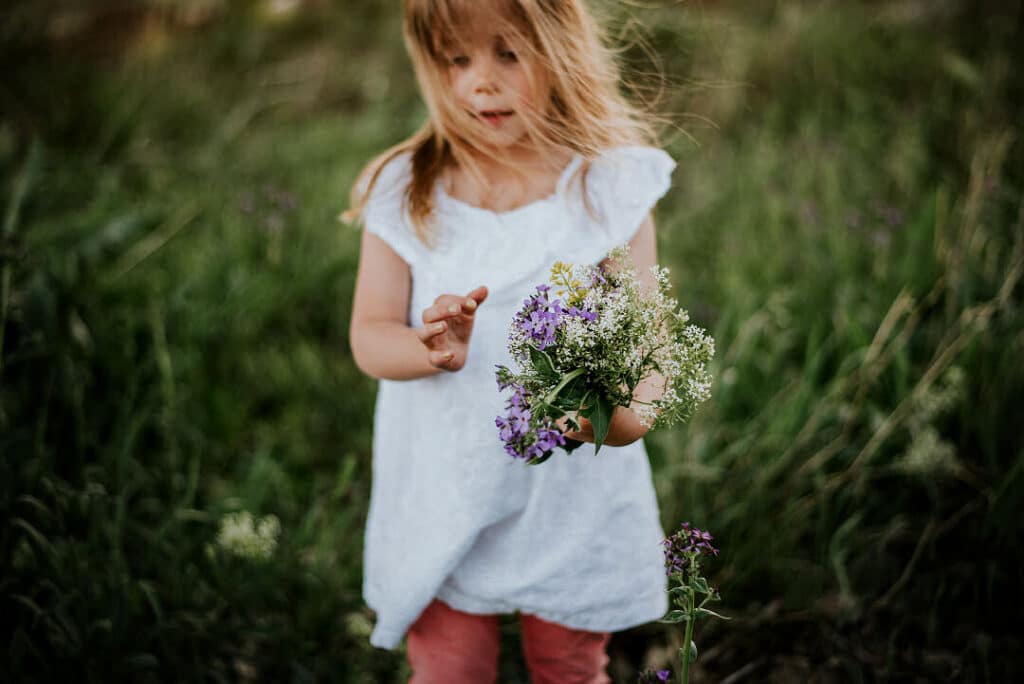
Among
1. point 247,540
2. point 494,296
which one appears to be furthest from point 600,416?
point 247,540

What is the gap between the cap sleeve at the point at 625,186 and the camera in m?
1.52

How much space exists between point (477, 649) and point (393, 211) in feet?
2.89

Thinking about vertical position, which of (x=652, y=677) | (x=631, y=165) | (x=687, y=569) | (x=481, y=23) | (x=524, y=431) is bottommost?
(x=652, y=677)


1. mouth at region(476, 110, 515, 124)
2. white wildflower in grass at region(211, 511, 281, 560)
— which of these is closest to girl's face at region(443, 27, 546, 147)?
mouth at region(476, 110, 515, 124)

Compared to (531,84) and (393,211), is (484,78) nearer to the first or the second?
(531,84)

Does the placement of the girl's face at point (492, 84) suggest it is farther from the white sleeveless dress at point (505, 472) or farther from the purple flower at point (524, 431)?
the purple flower at point (524, 431)

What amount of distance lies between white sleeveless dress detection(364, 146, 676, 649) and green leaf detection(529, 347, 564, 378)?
483mm

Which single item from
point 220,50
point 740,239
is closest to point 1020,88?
point 740,239

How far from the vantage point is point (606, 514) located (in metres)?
1.55

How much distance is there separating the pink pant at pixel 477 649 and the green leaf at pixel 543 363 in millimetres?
836

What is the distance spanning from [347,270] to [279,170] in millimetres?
1013

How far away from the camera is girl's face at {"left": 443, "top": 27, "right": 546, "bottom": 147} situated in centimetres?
141

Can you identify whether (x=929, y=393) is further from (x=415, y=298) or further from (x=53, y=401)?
(x=53, y=401)

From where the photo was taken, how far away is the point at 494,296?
1.46m
